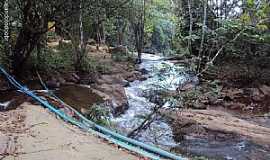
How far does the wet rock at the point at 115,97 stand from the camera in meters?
10.3

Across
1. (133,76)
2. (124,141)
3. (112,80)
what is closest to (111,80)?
(112,80)

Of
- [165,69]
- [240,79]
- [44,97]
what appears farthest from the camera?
[240,79]

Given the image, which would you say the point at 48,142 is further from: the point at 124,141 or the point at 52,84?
the point at 52,84

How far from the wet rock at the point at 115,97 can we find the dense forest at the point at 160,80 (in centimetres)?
3

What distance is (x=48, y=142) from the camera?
18.8 ft

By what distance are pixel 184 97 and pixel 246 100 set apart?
278 inches

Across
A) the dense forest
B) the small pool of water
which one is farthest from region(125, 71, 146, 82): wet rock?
the small pool of water

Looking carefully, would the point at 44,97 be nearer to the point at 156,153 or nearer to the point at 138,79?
the point at 156,153

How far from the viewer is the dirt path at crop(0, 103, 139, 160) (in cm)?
516

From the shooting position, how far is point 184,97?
769 centimetres

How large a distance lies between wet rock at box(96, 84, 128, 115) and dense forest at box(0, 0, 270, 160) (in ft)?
0.11

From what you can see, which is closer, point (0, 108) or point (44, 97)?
point (0, 108)

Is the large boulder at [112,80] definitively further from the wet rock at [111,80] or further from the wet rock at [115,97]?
the wet rock at [115,97]

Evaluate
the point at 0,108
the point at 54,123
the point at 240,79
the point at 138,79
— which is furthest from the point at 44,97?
the point at 240,79
